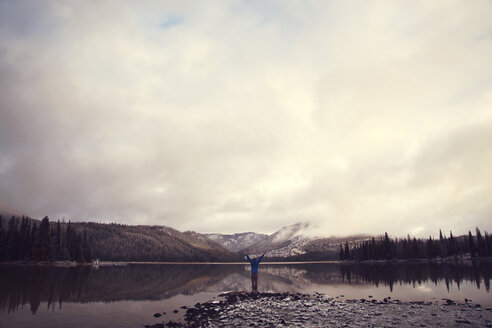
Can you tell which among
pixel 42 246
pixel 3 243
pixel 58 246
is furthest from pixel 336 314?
pixel 3 243

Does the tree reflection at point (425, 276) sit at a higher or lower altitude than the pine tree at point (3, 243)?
lower

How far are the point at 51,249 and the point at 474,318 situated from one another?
7010 inches

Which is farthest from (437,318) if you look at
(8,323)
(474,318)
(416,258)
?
(416,258)

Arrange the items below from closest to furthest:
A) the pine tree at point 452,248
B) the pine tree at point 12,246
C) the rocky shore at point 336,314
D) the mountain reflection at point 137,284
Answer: the rocky shore at point 336,314
the mountain reflection at point 137,284
the pine tree at point 12,246
the pine tree at point 452,248

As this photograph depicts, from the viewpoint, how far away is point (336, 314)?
2797 cm

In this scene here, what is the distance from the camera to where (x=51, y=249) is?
15125 cm

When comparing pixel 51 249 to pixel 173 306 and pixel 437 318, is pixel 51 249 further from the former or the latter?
pixel 437 318

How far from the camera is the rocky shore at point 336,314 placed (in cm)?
2400

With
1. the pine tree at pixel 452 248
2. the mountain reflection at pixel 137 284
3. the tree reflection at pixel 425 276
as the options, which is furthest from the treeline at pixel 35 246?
the pine tree at pixel 452 248

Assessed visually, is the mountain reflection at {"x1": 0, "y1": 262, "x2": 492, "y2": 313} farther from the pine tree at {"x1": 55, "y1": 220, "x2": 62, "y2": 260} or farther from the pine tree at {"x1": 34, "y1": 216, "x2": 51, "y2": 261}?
the pine tree at {"x1": 55, "y1": 220, "x2": 62, "y2": 260}

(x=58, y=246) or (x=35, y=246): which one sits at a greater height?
(x=35, y=246)

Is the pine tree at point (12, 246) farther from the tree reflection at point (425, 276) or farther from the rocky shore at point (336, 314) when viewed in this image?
the rocky shore at point (336, 314)

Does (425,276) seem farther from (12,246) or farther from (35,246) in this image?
(12,246)

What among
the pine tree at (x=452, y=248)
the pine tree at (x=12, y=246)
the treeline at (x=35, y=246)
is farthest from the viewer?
the pine tree at (x=452, y=248)
